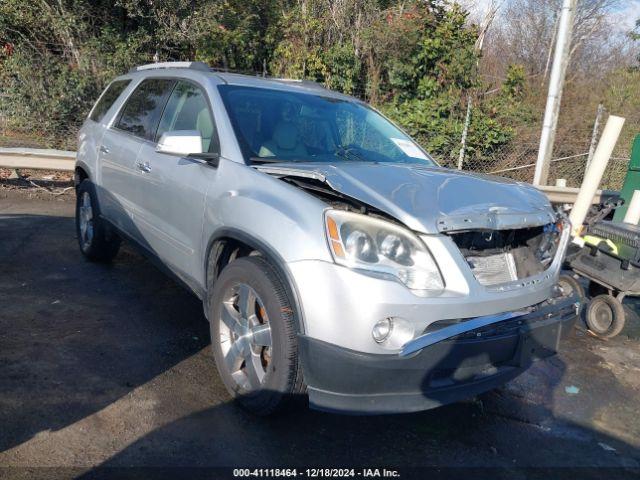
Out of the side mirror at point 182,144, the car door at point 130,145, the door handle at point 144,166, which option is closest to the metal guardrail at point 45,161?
the car door at point 130,145

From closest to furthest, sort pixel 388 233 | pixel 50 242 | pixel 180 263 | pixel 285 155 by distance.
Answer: pixel 388 233 → pixel 285 155 → pixel 180 263 → pixel 50 242

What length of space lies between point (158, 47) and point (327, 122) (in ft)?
29.9

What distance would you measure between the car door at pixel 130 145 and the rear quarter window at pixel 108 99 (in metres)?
0.37

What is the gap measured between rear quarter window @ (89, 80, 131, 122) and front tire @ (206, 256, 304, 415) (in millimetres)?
2942

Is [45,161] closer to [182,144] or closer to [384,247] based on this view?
[182,144]

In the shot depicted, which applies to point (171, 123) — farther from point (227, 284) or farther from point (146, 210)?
point (227, 284)

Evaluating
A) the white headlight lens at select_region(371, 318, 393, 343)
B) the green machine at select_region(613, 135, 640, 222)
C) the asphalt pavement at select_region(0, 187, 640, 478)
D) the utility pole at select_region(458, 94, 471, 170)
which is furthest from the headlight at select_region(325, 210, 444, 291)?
the utility pole at select_region(458, 94, 471, 170)

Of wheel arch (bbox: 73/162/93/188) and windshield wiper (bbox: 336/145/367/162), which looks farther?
wheel arch (bbox: 73/162/93/188)

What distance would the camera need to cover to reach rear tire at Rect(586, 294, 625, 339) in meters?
5.01

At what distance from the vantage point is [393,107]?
11172 mm

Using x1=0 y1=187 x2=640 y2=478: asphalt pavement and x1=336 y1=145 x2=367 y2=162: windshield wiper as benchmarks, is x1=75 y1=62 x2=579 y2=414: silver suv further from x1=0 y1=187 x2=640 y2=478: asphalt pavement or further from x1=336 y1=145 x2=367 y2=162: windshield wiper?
x1=0 y1=187 x2=640 y2=478: asphalt pavement

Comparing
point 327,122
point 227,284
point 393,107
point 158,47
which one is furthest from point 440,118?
point 227,284

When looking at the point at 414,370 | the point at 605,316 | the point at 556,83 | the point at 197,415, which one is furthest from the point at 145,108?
the point at 556,83

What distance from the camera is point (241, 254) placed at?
11.3 feet
